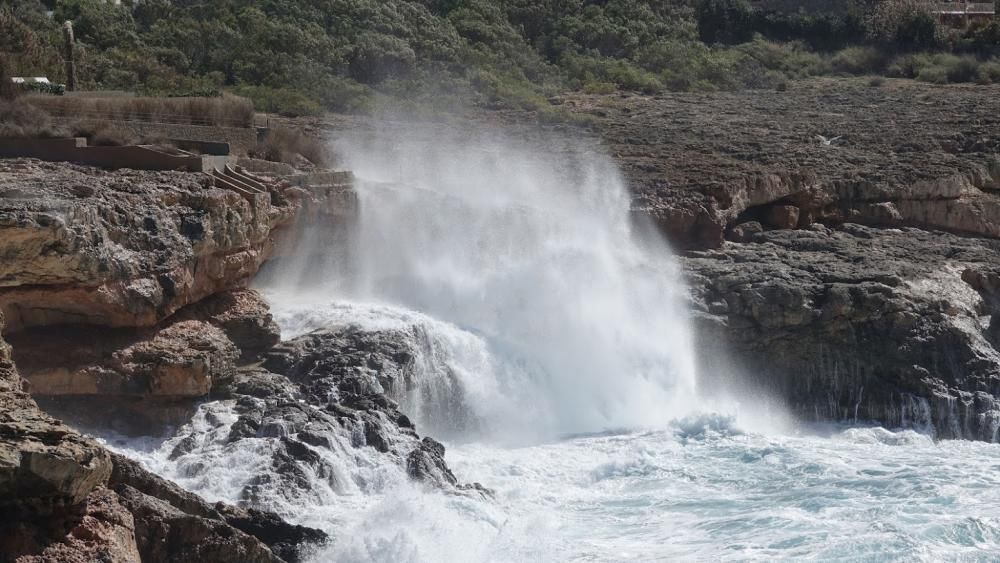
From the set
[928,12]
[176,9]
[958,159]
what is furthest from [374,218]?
[928,12]

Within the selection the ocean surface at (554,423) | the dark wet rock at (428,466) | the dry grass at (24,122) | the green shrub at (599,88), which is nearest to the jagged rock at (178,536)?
the ocean surface at (554,423)

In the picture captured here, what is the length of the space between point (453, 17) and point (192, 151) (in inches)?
1005

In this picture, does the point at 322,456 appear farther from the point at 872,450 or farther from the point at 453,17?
the point at 453,17

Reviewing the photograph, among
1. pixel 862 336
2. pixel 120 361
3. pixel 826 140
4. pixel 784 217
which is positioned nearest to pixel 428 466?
pixel 120 361

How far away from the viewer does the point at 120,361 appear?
21.4 m

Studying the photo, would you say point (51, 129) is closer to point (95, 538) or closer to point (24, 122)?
point (24, 122)

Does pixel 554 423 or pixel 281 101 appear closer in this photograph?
pixel 554 423

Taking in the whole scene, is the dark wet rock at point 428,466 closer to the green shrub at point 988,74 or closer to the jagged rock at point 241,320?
the jagged rock at point 241,320

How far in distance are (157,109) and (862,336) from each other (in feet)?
47.9

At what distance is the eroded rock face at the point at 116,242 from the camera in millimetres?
20500

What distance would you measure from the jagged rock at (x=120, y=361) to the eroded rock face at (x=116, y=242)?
0.24 meters

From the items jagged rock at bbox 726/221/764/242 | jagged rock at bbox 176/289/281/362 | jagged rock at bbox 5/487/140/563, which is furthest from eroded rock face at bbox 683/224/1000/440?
jagged rock at bbox 5/487/140/563

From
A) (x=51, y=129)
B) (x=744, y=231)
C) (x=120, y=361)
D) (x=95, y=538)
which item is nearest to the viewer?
(x=95, y=538)

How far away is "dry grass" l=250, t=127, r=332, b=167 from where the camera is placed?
1226 inches
